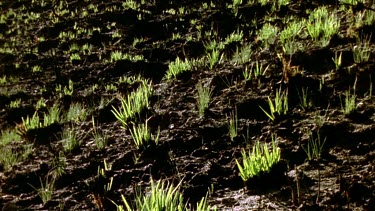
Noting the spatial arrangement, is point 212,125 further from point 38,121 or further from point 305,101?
point 38,121

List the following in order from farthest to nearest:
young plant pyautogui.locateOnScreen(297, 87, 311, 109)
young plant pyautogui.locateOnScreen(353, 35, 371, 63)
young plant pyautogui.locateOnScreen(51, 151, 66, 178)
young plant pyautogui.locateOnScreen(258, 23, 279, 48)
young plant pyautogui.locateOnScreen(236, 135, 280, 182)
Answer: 1. young plant pyautogui.locateOnScreen(258, 23, 279, 48)
2. young plant pyautogui.locateOnScreen(353, 35, 371, 63)
3. young plant pyautogui.locateOnScreen(51, 151, 66, 178)
4. young plant pyautogui.locateOnScreen(297, 87, 311, 109)
5. young plant pyautogui.locateOnScreen(236, 135, 280, 182)

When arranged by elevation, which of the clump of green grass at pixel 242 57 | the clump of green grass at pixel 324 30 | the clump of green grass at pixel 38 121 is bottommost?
the clump of green grass at pixel 38 121

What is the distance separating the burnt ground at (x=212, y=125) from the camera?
2207 mm

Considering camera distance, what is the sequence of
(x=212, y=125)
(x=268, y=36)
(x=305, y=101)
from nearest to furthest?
1. (x=305, y=101)
2. (x=212, y=125)
3. (x=268, y=36)

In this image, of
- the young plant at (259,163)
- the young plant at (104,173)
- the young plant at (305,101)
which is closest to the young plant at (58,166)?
the young plant at (104,173)

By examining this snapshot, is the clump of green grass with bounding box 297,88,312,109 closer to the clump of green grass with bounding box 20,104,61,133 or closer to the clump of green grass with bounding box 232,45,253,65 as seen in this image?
the clump of green grass with bounding box 232,45,253,65

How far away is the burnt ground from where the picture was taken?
2.21 m

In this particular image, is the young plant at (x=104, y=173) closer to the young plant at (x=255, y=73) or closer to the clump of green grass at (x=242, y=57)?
the young plant at (x=255, y=73)

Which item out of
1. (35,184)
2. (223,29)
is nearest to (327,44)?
(223,29)

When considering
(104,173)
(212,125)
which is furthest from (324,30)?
(104,173)

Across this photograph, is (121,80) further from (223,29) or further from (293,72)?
(293,72)

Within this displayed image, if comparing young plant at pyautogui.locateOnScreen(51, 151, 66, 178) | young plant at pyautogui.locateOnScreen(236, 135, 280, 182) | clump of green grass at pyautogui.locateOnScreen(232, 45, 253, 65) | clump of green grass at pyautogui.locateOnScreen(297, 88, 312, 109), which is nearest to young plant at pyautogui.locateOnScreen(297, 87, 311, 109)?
clump of green grass at pyautogui.locateOnScreen(297, 88, 312, 109)

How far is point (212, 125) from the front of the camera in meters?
3.17

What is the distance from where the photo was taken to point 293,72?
3307 mm
